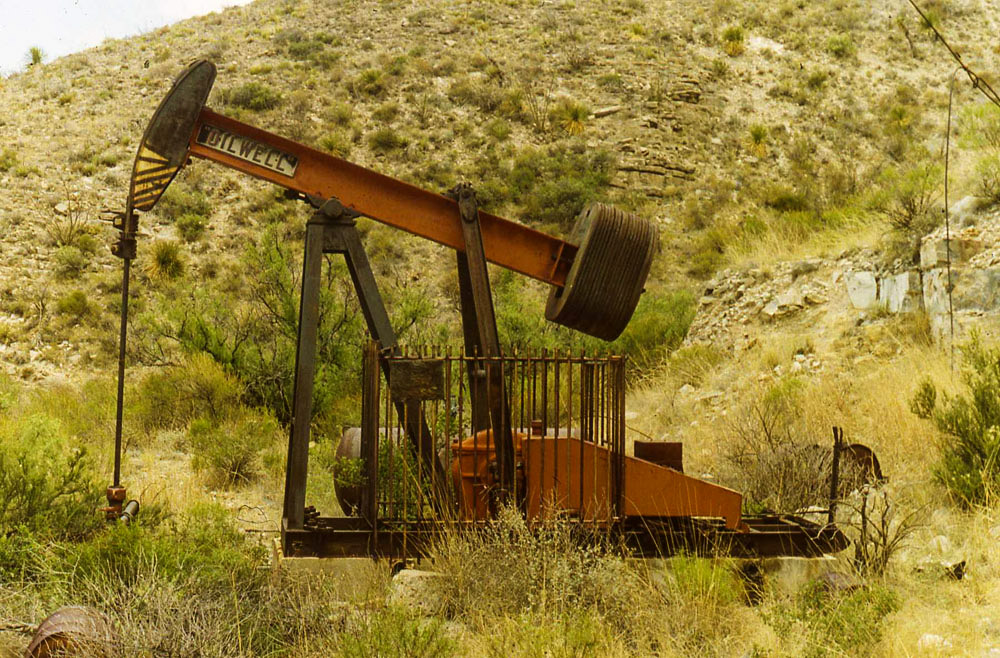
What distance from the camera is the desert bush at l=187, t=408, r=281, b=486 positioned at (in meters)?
9.44

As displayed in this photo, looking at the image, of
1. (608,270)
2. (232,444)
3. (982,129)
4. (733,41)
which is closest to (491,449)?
(608,270)

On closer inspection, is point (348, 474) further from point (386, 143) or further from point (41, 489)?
point (386, 143)

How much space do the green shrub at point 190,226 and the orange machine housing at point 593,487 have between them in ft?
65.5

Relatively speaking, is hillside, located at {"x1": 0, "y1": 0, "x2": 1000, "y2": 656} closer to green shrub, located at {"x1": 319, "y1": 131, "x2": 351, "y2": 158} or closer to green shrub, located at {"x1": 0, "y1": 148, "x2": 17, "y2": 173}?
green shrub, located at {"x1": 319, "y1": 131, "x2": 351, "y2": 158}

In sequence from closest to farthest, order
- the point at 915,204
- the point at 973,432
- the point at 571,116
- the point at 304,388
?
1. the point at 304,388
2. the point at 973,432
3. the point at 915,204
4. the point at 571,116

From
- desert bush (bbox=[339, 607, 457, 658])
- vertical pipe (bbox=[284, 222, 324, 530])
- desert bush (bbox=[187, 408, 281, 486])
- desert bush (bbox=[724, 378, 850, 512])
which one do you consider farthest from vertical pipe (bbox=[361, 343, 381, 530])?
desert bush (bbox=[187, 408, 281, 486])

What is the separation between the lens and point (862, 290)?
43.1 ft

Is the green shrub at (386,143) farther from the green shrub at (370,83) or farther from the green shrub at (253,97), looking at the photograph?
the green shrub at (253,97)

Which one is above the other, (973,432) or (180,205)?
(180,205)

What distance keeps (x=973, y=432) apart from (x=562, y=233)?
18064mm

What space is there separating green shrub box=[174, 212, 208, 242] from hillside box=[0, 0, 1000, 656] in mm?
84

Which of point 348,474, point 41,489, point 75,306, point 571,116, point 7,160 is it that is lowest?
point 41,489

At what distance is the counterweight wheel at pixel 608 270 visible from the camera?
6.04 meters

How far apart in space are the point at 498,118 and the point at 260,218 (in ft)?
30.5
